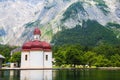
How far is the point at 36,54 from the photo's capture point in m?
100

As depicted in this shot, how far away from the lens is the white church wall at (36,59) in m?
100

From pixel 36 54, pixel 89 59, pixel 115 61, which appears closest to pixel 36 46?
pixel 36 54

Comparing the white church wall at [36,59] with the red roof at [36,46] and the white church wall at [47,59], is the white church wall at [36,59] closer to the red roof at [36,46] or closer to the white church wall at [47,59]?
the red roof at [36,46]

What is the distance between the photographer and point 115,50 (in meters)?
151

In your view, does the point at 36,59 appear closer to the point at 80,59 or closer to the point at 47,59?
the point at 47,59

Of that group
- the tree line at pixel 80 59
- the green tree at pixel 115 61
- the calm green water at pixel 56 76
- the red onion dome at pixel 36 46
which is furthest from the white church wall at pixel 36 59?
the green tree at pixel 115 61

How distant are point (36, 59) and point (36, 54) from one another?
1530 mm

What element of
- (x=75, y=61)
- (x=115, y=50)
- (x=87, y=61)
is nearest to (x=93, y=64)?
(x=87, y=61)

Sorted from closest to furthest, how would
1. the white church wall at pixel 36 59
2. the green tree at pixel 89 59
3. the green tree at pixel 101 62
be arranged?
the white church wall at pixel 36 59 < the green tree at pixel 101 62 < the green tree at pixel 89 59

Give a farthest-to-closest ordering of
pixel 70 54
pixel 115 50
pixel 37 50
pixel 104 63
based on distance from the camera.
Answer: pixel 115 50
pixel 104 63
pixel 70 54
pixel 37 50

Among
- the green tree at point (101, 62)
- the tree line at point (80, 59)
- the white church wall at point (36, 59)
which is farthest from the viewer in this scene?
the green tree at point (101, 62)

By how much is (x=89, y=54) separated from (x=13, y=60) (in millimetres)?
29907

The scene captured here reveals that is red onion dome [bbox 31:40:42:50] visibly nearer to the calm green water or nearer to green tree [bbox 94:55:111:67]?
the calm green water

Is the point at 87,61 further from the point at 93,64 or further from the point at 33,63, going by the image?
the point at 33,63
